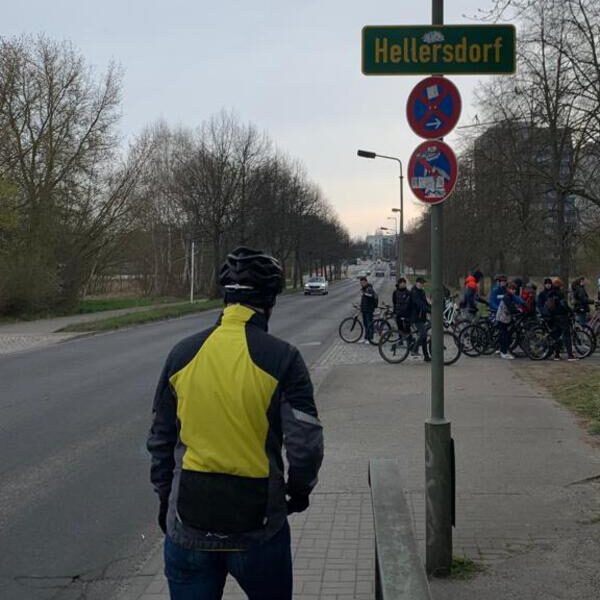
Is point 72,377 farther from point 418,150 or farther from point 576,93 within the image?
point 576,93

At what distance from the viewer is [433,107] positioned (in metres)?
4.55

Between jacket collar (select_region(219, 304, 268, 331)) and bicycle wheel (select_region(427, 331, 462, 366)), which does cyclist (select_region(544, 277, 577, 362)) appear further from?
jacket collar (select_region(219, 304, 268, 331))

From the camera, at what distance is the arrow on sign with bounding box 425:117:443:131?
459 cm

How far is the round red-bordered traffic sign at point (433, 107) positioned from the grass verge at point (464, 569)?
241 cm

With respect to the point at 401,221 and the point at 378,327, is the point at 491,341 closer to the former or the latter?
the point at 378,327

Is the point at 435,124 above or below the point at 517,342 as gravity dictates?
above

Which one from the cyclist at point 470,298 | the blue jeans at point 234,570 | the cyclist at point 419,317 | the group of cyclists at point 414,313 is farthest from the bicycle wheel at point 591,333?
the blue jeans at point 234,570

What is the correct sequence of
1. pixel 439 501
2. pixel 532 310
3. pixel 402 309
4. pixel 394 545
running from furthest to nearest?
pixel 532 310, pixel 402 309, pixel 439 501, pixel 394 545

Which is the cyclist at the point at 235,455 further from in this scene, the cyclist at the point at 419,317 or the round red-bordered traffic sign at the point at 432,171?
the cyclist at the point at 419,317

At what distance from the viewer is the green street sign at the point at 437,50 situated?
439 centimetres

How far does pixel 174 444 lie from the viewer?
255 centimetres

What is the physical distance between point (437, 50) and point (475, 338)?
12.7 meters

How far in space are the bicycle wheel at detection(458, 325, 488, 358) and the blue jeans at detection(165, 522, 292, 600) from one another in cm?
1446

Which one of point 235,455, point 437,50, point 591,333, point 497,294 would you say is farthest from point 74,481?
point 591,333
